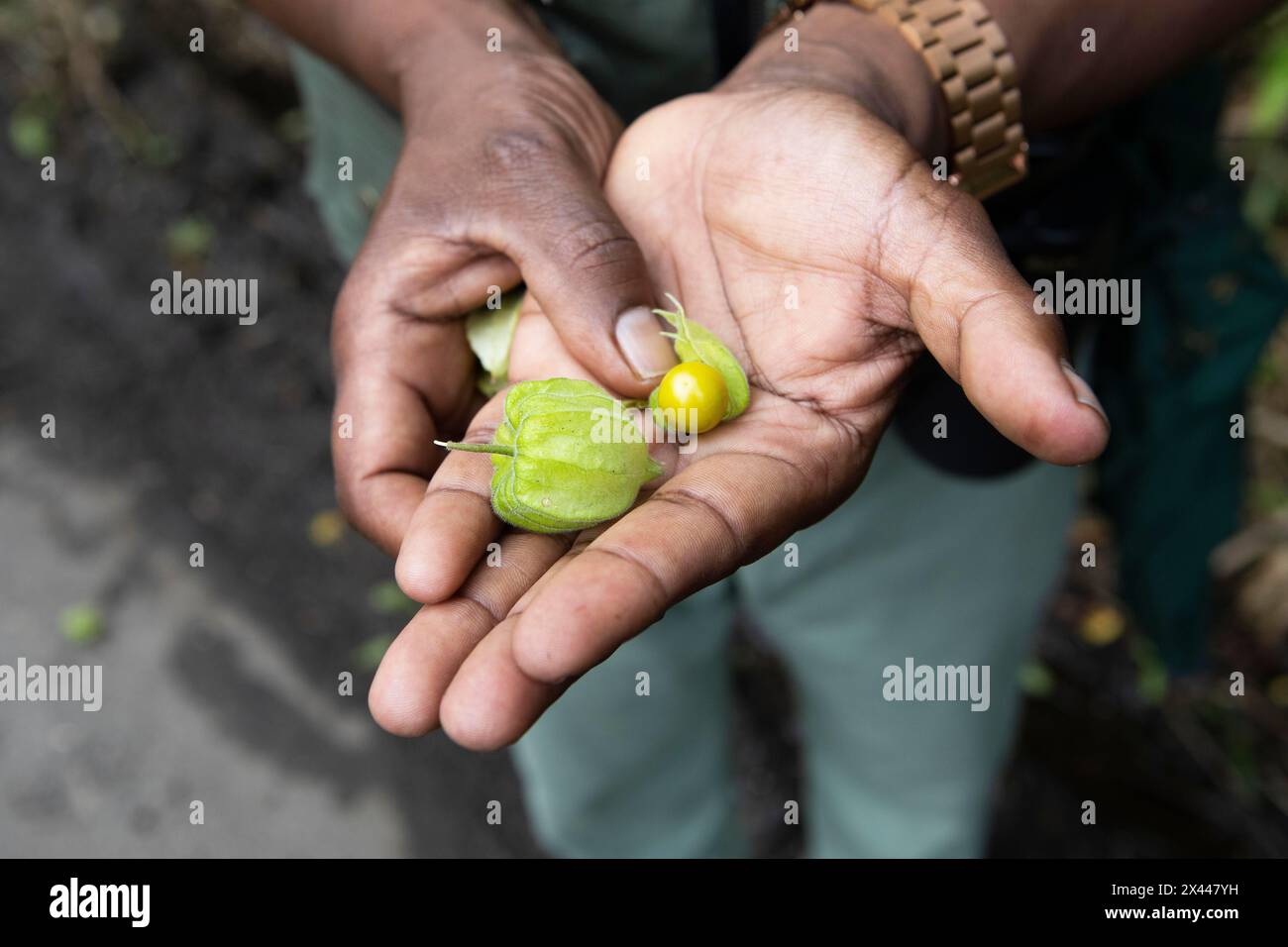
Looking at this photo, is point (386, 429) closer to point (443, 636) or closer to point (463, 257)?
point (463, 257)

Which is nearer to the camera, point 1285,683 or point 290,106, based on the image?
point 1285,683

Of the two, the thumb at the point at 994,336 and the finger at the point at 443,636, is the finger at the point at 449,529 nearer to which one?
the finger at the point at 443,636

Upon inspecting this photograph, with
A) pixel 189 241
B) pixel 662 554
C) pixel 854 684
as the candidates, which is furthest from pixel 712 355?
pixel 189 241

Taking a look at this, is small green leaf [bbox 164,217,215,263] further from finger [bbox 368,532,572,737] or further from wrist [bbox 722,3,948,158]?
finger [bbox 368,532,572,737]

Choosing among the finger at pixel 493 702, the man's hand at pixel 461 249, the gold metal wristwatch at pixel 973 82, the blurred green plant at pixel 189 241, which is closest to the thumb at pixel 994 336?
the gold metal wristwatch at pixel 973 82

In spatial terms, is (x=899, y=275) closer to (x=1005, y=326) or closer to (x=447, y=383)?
(x=1005, y=326)

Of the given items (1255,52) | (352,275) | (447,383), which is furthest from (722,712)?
(1255,52)

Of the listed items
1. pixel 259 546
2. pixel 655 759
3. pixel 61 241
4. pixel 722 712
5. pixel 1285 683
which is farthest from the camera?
pixel 61 241
